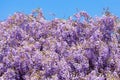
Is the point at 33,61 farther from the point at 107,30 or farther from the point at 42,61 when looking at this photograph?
the point at 107,30

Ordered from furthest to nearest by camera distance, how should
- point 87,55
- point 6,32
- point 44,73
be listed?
1. point 6,32
2. point 87,55
3. point 44,73

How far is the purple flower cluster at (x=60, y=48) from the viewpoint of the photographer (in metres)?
14.3

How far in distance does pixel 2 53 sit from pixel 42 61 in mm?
1704

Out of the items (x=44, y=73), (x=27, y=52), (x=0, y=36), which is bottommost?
(x=44, y=73)

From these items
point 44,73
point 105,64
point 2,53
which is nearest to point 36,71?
point 44,73

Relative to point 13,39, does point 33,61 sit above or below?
below

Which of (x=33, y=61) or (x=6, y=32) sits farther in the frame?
(x=6, y=32)

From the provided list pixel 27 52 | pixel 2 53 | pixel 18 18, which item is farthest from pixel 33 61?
pixel 18 18

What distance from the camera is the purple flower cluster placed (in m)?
14.3

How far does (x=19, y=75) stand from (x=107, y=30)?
372cm

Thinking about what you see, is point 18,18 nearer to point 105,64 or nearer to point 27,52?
point 27,52

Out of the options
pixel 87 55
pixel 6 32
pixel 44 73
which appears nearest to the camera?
pixel 44 73

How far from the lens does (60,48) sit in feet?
49.0

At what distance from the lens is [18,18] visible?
16.5 metres
